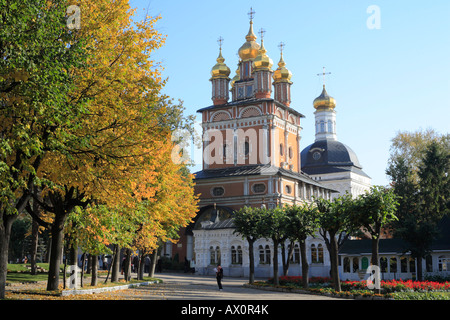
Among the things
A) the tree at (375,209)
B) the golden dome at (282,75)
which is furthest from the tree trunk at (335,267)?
the golden dome at (282,75)

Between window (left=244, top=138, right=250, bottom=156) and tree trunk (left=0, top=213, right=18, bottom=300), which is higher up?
window (left=244, top=138, right=250, bottom=156)

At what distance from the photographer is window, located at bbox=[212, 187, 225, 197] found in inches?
1984

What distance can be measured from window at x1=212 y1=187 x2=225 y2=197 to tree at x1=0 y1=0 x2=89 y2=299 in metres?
37.0

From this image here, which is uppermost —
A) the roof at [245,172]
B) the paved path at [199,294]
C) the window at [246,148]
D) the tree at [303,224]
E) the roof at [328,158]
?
the roof at [328,158]

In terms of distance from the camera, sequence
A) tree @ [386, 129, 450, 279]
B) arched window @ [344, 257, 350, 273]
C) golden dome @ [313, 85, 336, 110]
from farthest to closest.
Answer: golden dome @ [313, 85, 336, 110]
tree @ [386, 129, 450, 279]
arched window @ [344, 257, 350, 273]

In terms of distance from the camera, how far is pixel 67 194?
58.9 ft

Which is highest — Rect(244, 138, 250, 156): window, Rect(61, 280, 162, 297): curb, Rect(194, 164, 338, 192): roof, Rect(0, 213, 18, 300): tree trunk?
Rect(244, 138, 250, 156): window

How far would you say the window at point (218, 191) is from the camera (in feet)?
165

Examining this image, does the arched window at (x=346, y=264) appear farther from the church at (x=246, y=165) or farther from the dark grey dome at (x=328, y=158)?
the dark grey dome at (x=328, y=158)

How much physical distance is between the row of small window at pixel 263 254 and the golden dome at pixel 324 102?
46274 millimetres

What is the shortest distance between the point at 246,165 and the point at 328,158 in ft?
98.7

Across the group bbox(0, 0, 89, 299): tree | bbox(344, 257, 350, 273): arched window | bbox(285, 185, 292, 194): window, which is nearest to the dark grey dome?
bbox(285, 185, 292, 194): window

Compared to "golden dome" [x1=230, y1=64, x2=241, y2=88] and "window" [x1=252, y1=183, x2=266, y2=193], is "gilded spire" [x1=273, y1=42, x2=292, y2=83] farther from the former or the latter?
"window" [x1=252, y1=183, x2=266, y2=193]

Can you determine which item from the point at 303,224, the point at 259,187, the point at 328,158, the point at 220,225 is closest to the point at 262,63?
the point at 259,187
